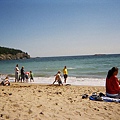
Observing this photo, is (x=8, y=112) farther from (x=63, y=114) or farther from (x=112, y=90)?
(x=112, y=90)

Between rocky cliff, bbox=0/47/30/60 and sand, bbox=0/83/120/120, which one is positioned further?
rocky cliff, bbox=0/47/30/60

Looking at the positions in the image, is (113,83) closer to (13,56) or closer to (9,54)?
(9,54)

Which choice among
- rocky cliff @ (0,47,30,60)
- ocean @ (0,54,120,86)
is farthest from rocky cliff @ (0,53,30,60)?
ocean @ (0,54,120,86)

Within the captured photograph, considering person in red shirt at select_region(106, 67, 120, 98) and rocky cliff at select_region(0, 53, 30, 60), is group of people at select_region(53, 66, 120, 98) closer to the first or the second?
person in red shirt at select_region(106, 67, 120, 98)

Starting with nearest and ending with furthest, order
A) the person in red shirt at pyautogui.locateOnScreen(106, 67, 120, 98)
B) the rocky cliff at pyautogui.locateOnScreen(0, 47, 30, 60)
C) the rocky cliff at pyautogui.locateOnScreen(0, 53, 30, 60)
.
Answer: the person in red shirt at pyautogui.locateOnScreen(106, 67, 120, 98) → the rocky cliff at pyautogui.locateOnScreen(0, 53, 30, 60) → the rocky cliff at pyautogui.locateOnScreen(0, 47, 30, 60)

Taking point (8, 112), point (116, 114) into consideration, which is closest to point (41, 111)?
point (8, 112)

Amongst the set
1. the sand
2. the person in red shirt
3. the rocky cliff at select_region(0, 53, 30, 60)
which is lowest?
the sand

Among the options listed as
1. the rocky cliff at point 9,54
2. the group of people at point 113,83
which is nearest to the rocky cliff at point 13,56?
the rocky cliff at point 9,54

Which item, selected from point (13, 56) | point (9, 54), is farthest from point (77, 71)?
point (13, 56)

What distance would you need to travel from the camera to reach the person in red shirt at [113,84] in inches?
249

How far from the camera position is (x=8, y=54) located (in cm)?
14950

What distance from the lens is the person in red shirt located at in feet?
20.7

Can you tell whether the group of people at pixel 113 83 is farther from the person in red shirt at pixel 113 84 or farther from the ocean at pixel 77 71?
the ocean at pixel 77 71

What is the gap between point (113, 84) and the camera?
6.39 m
